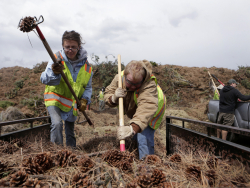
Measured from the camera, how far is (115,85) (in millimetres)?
2691

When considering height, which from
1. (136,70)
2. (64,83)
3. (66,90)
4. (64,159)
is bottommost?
(64,159)

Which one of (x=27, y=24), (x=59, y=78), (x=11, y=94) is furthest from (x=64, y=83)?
(x=11, y=94)

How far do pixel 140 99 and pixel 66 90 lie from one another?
4.11 feet

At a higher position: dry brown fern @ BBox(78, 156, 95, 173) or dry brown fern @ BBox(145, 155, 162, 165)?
dry brown fern @ BBox(78, 156, 95, 173)

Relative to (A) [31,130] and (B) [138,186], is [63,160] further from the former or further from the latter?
(A) [31,130]

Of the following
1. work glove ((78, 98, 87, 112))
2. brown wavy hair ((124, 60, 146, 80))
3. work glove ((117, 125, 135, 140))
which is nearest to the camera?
work glove ((117, 125, 135, 140))

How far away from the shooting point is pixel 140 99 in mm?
2297

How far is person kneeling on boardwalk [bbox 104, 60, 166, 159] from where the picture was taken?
2055mm

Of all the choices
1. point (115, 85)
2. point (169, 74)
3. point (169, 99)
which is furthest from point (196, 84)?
point (115, 85)

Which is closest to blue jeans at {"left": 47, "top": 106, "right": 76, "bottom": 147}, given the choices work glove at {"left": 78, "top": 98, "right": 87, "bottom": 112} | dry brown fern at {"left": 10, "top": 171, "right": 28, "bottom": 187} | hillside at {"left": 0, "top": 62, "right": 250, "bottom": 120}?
work glove at {"left": 78, "top": 98, "right": 87, "bottom": 112}

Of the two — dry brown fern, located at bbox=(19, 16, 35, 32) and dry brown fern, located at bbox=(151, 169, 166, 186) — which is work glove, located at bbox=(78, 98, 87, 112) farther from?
dry brown fern, located at bbox=(151, 169, 166, 186)

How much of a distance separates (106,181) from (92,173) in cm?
11

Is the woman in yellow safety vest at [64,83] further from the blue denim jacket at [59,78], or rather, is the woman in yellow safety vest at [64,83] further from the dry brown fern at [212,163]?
the dry brown fern at [212,163]

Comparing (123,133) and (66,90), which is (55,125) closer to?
(66,90)
